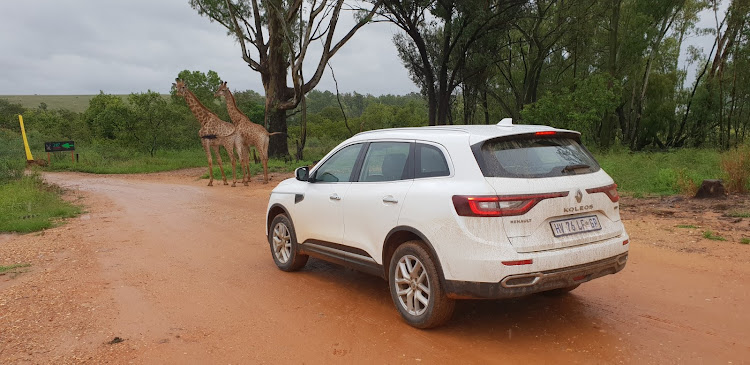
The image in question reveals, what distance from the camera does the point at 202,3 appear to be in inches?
974

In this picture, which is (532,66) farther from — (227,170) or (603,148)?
(227,170)

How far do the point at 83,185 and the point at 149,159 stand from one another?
9.07 m

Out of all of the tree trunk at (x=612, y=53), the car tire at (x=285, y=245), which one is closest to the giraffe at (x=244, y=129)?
the car tire at (x=285, y=245)

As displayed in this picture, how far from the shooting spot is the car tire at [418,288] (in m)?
4.14

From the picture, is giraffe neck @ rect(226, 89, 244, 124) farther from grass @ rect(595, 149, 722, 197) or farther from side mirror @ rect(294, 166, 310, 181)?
side mirror @ rect(294, 166, 310, 181)

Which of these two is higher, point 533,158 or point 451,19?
point 451,19

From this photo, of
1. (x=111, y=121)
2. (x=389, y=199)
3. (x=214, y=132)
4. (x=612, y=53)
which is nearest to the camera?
(x=389, y=199)

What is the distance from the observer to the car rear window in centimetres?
404

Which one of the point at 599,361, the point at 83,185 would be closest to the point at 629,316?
the point at 599,361

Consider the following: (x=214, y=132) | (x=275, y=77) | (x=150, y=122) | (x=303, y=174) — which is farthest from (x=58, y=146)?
(x=303, y=174)

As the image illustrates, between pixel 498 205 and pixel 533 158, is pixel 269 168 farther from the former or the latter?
pixel 498 205

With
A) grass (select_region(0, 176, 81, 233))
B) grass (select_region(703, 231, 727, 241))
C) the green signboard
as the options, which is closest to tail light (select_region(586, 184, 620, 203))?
grass (select_region(703, 231, 727, 241))

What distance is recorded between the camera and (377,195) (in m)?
4.78

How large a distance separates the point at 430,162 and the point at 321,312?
1.77 metres
